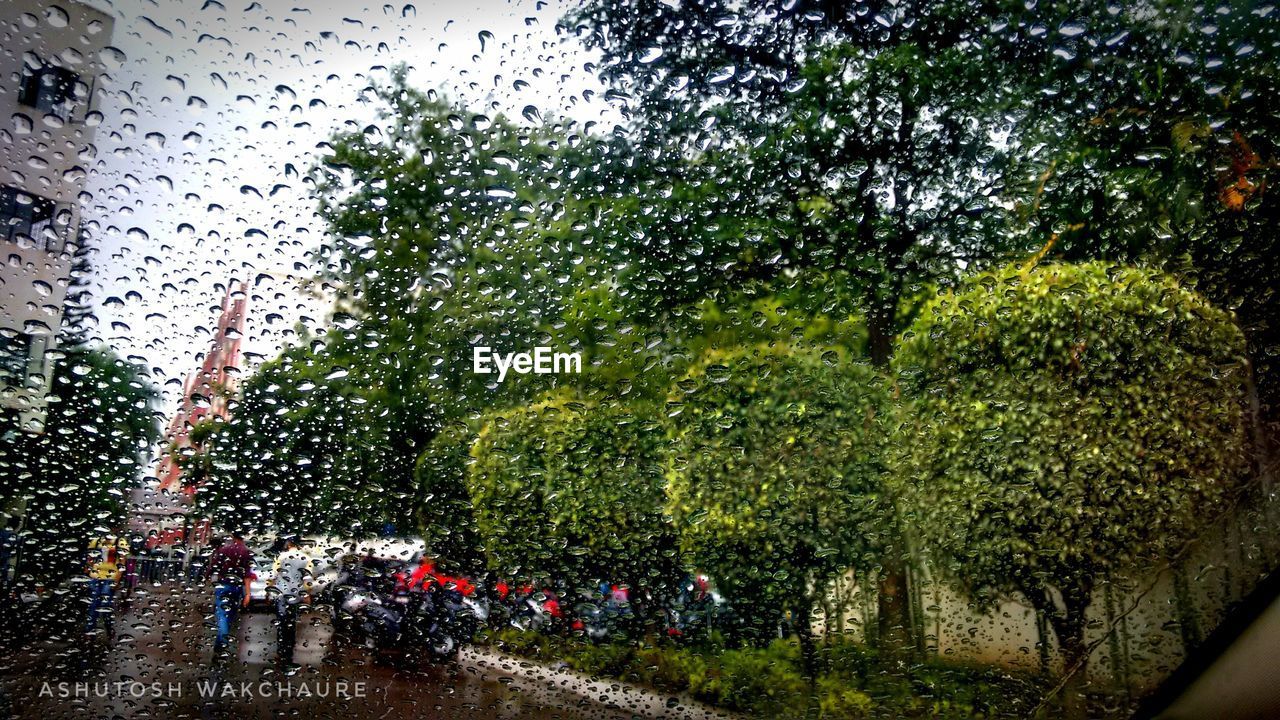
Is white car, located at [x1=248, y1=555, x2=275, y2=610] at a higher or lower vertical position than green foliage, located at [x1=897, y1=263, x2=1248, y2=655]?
lower

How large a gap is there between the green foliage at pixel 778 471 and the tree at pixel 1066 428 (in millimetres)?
147

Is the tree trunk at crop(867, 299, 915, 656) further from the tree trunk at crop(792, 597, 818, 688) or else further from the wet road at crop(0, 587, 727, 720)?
the wet road at crop(0, 587, 727, 720)

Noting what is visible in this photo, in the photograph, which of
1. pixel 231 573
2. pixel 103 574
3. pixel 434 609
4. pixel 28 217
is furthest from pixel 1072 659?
pixel 28 217

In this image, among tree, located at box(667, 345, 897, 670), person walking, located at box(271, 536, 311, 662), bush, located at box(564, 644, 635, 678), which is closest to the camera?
person walking, located at box(271, 536, 311, 662)

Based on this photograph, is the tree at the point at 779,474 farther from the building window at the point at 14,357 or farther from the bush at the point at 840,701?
the building window at the point at 14,357

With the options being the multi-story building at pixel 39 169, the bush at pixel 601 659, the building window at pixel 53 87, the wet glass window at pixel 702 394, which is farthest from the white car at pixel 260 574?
the building window at pixel 53 87

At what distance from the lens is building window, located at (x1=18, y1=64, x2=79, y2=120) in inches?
63.8

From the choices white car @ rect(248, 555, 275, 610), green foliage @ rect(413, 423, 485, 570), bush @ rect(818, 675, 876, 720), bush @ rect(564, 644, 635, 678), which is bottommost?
bush @ rect(818, 675, 876, 720)

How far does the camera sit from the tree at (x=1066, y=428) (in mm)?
1943

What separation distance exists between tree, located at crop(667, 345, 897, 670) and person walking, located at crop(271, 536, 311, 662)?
3.28ft

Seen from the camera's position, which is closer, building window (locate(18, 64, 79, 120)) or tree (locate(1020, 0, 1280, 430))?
building window (locate(18, 64, 79, 120))

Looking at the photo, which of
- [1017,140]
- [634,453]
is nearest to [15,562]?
[634,453]

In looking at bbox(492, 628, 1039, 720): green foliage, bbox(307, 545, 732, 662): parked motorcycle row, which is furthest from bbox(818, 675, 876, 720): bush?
bbox(307, 545, 732, 662): parked motorcycle row

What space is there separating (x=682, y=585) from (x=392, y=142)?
58.1 inches
